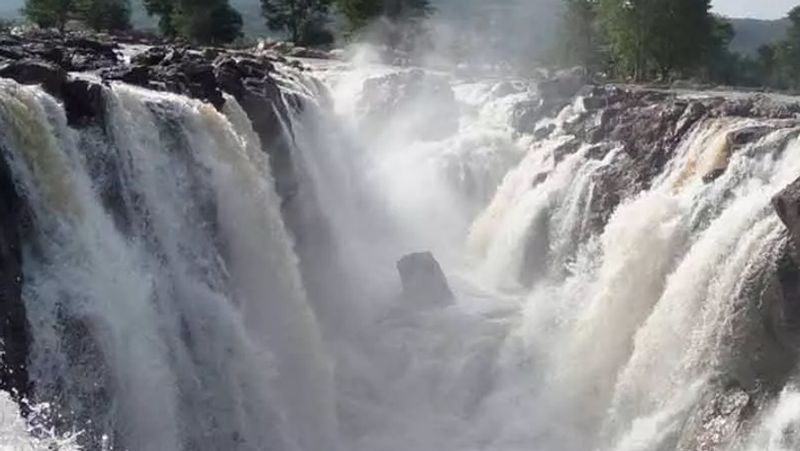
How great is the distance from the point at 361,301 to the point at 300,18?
44.8 meters

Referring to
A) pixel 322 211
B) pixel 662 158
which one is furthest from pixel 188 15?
pixel 662 158

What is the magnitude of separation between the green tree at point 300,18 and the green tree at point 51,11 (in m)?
12.5

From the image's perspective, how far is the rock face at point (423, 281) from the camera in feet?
77.0

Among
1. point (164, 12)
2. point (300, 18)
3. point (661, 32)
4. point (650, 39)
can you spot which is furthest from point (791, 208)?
point (164, 12)

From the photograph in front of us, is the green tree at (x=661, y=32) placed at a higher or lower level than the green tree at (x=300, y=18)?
higher

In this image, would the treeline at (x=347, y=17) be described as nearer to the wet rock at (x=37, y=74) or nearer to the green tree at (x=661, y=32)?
the green tree at (x=661, y=32)

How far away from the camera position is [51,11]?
59188 millimetres

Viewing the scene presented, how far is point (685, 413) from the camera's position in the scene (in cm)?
1617

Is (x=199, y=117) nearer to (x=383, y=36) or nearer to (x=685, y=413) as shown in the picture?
(x=685, y=413)

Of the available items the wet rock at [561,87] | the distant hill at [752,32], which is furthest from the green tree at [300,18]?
the distant hill at [752,32]

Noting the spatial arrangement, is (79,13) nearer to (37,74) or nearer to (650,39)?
(650,39)

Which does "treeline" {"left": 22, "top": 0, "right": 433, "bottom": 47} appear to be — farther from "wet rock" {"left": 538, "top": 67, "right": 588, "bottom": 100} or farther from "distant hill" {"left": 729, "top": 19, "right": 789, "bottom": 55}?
"distant hill" {"left": 729, "top": 19, "right": 789, "bottom": 55}

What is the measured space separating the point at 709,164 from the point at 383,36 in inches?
1608

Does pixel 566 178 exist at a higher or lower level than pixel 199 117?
lower
